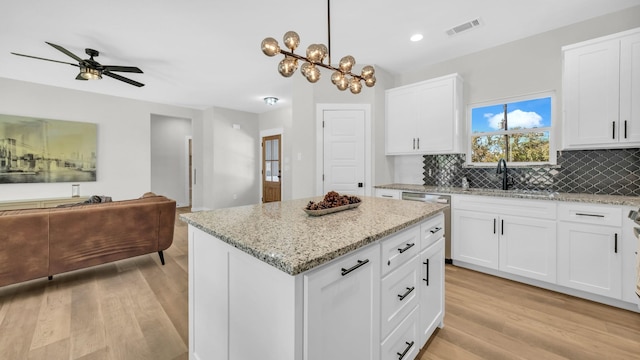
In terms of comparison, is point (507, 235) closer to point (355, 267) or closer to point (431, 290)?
point (431, 290)

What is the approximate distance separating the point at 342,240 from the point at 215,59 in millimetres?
3550

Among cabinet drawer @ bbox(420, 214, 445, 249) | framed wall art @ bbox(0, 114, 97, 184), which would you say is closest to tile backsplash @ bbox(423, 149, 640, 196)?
cabinet drawer @ bbox(420, 214, 445, 249)

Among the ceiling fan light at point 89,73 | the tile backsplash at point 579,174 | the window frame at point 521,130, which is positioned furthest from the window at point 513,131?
the ceiling fan light at point 89,73

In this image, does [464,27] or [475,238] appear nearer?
[464,27]

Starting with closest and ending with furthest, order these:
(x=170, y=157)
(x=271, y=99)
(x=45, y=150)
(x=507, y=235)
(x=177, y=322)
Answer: (x=177, y=322), (x=507, y=235), (x=45, y=150), (x=271, y=99), (x=170, y=157)

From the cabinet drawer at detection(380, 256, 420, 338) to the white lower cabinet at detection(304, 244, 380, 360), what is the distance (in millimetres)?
77

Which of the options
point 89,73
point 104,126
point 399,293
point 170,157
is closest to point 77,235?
point 89,73

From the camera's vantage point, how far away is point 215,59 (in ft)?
11.9

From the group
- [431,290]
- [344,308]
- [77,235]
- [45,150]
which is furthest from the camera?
[45,150]

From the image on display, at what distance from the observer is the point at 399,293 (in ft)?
4.62

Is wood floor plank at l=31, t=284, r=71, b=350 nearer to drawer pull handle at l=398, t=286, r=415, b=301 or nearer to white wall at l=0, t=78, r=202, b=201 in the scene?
drawer pull handle at l=398, t=286, r=415, b=301

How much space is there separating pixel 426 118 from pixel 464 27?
1104 millimetres

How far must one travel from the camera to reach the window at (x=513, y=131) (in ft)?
10.0

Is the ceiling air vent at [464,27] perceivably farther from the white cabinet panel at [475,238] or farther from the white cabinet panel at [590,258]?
the white cabinet panel at [590,258]
